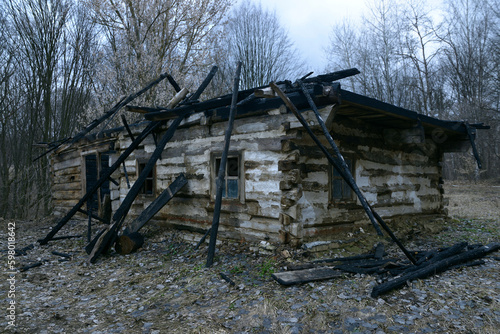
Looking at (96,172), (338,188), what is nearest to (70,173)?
(96,172)

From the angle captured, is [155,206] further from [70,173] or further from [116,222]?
[70,173]

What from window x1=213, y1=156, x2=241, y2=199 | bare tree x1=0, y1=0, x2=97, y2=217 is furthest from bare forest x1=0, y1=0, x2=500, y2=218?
window x1=213, y1=156, x2=241, y2=199

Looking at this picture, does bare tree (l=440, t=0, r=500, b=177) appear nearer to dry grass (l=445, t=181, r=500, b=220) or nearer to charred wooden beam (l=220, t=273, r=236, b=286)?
dry grass (l=445, t=181, r=500, b=220)

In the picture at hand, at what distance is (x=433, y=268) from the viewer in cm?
521

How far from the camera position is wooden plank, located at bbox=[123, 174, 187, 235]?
7840mm

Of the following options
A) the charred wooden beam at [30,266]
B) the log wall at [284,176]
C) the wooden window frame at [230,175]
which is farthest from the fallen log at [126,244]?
the wooden window frame at [230,175]

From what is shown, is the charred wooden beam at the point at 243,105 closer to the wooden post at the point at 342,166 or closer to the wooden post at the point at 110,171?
the wooden post at the point at 342,166

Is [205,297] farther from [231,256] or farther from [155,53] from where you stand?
[155,53]

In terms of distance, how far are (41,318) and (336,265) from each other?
14.2ft

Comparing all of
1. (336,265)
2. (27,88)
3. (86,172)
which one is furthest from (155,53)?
(336,265)

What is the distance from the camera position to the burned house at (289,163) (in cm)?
641

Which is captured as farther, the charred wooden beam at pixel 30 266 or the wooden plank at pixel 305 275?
the charred wooden beam at pixel 30 266

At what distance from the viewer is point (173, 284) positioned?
18.3ft

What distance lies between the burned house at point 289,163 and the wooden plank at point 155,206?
78 mm
